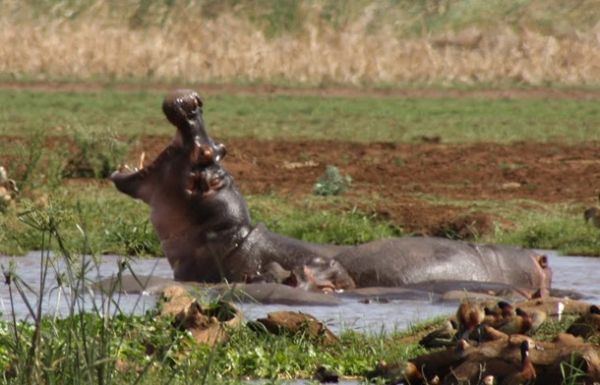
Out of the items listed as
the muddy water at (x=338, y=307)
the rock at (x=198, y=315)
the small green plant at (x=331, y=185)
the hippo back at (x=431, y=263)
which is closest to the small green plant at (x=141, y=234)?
the muddy water at (x=338, y=307)

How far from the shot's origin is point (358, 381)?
712cm

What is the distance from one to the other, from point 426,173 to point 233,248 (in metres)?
8.36

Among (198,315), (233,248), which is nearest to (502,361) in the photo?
(198,315)

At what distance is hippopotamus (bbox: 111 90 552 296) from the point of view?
10719 mm

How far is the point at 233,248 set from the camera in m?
10.8

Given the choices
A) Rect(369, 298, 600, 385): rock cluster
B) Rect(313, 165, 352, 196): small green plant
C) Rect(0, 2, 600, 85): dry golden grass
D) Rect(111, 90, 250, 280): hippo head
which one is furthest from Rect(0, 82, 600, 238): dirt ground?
Rect(0, 2, 600, 85): dry golden grass

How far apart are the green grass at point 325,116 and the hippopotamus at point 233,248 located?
1088 centimetres

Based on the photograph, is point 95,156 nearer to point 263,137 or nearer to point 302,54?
point 263,137

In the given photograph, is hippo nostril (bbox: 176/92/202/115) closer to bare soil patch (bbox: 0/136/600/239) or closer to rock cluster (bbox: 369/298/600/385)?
bare soil patch (bbox: 0/136/600/239)

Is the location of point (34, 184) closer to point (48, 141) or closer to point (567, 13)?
point (48, 141)

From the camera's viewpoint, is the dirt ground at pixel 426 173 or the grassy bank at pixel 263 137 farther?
the dirt ground at pixel 426 173

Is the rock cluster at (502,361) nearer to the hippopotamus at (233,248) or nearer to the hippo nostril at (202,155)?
the hippopotamus at (233,248)

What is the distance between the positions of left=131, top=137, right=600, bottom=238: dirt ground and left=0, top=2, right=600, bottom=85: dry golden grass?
15.1m

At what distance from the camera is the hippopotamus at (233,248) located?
10719 mm
